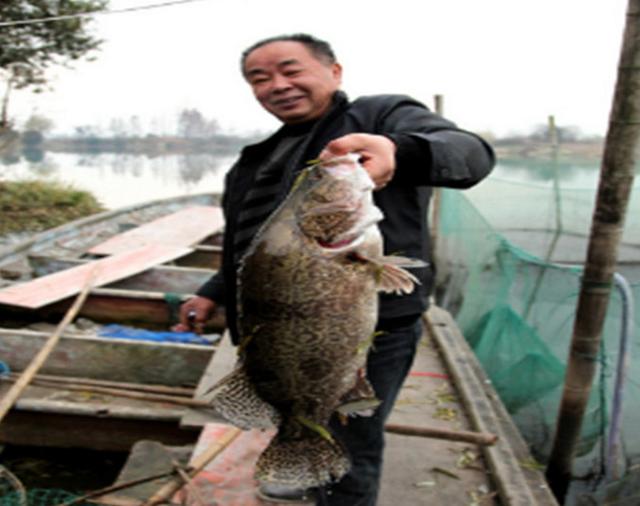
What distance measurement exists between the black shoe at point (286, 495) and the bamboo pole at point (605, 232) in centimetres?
186

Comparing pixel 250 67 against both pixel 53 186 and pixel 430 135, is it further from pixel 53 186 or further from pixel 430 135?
pixel 53 186

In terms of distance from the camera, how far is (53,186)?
14.1m

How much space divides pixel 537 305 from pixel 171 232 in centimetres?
643

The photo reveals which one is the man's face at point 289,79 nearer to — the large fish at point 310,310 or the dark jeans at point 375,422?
the large fish at point 310,310

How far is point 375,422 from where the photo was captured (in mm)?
2154

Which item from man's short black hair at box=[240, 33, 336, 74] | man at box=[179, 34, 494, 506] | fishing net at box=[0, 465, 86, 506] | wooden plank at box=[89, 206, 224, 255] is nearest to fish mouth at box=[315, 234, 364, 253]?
man at box=[179, 34, 494, 506]

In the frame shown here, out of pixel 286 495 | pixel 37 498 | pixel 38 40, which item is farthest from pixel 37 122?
pixel 286 495

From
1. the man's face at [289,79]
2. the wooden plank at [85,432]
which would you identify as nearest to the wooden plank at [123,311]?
the wooden plank at [85,432]

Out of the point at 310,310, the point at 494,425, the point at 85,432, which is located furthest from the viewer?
the point at 85,432

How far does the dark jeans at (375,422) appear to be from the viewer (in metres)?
2.11

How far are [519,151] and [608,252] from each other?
22.4ft

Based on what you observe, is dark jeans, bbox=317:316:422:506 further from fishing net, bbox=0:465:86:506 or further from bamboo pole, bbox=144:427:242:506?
fishing net, bbox=0:465:86:506

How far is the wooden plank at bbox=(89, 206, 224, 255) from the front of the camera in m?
8.63

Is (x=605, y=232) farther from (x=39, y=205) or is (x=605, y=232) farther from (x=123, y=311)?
(x=39, y=205)
